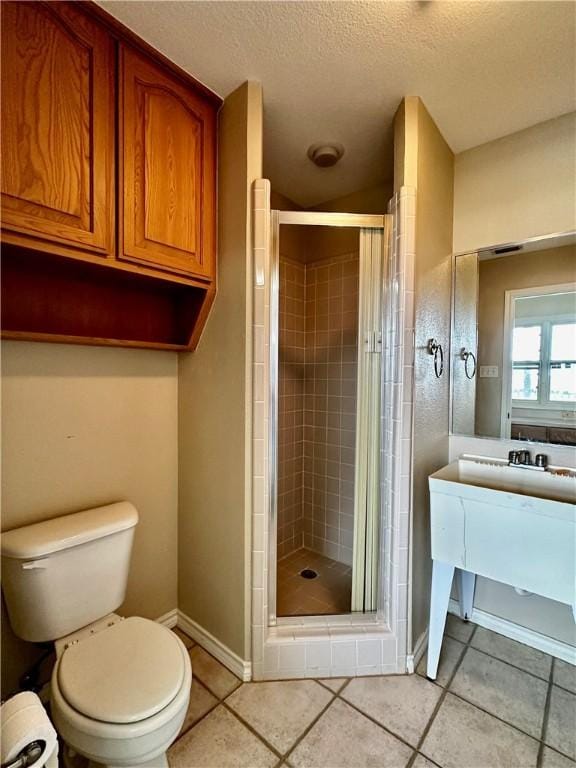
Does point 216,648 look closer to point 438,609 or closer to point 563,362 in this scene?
point 438,609

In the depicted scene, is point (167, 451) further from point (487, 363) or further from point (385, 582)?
point (487, 363)

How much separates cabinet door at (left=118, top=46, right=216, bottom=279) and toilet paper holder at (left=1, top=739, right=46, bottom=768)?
1.31 metres

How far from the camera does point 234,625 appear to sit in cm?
155

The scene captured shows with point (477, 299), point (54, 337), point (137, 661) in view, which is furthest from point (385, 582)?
point (54, 337)

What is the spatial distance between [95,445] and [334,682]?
1.45 metres

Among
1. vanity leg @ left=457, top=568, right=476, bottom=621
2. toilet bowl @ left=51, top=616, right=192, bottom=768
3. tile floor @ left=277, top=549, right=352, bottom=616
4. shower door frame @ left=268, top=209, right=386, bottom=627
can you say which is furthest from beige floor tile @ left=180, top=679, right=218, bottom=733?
vanity leg @ left=457, top=568, right=476, bottom=621

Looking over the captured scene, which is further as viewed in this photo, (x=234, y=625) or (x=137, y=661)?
(x=234, y=625)

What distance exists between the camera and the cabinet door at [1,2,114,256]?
40.4 inches

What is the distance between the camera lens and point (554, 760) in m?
1.20

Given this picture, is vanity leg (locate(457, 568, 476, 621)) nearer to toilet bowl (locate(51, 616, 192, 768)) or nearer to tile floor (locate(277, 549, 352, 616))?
tile floor (locate(277, 549, 352, 616))

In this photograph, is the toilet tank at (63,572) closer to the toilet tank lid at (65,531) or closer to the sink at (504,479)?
the toilet tank lid at (65,531)

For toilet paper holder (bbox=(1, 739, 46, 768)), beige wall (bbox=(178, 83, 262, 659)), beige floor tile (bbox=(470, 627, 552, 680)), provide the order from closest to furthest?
toilet paper holder (bbox=(1, 739, 46, 768)), beige wall (bbox=(178, 83, 262, 659)), beige floor tile (bbox=(470, 627, 552, 680))

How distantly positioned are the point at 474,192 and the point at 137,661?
249 cm

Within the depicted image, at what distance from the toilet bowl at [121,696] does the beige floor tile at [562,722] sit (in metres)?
1.34
